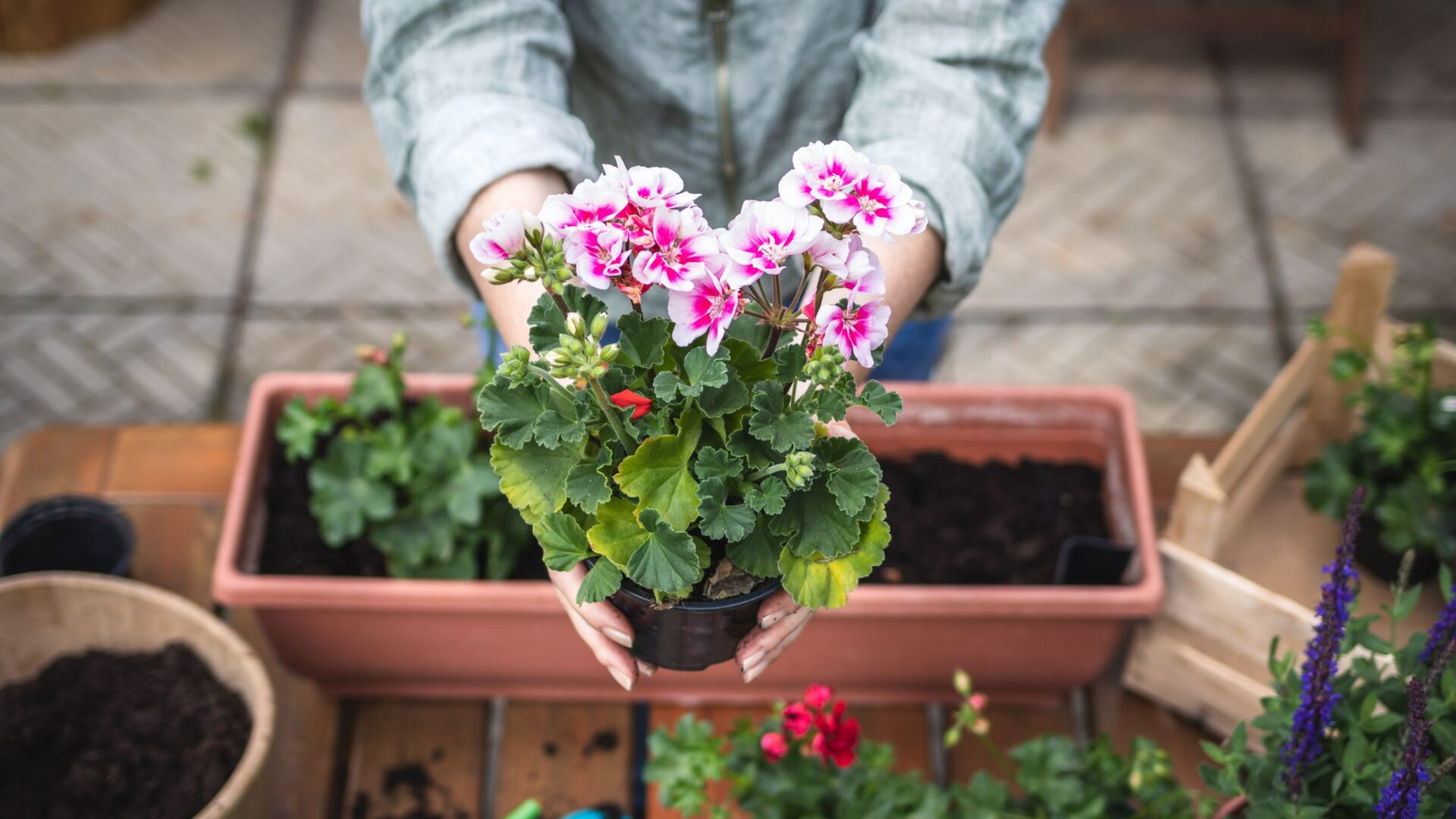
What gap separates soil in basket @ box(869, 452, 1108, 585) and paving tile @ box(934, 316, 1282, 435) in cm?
122

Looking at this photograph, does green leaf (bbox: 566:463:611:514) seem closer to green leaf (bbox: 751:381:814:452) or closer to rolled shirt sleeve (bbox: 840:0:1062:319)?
green leaf (bbox: 751:381:814:452)

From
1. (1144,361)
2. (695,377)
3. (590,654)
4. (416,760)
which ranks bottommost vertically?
(1144,361)

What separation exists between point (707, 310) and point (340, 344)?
2.50 metres

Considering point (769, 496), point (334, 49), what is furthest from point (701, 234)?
point (334, 49)

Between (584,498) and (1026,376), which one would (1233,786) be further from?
(1026,376)

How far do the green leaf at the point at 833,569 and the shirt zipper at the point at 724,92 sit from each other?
0.73 meters

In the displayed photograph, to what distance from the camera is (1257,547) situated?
6.23 feet

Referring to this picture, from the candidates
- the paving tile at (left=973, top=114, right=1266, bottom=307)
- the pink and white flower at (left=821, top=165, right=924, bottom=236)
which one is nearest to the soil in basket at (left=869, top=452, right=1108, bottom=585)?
the pink and white flower at (left=821, top=165, right=924, bottom=236)

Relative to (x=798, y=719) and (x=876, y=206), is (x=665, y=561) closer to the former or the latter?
(x=876, y=206)

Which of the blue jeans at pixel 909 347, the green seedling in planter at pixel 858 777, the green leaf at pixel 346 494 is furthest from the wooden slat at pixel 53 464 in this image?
the green seedling in planter at pixel 858 777

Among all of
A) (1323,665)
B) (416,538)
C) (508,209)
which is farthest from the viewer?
(416,538)

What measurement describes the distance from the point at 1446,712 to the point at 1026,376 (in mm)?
2007

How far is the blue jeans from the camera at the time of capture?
190 cm

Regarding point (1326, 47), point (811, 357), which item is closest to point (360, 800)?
point (811, 357)
